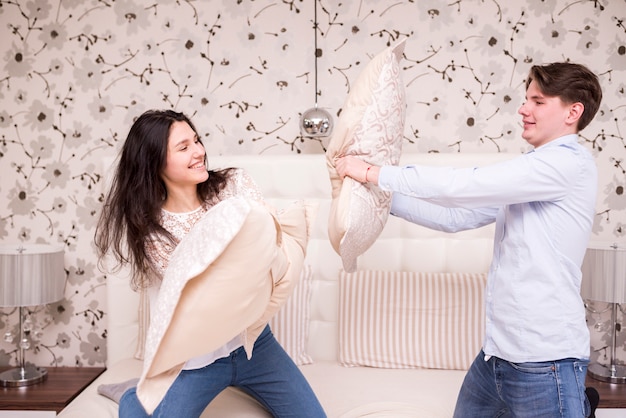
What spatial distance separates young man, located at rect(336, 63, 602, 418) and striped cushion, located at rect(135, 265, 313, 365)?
116cm

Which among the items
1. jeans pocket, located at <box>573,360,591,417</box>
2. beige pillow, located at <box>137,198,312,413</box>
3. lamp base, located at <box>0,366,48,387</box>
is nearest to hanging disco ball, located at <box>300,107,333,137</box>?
beige pillow, located at <box>137,198,312,413</box>

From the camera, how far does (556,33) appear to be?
286 centimetres

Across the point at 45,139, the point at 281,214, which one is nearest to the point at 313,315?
the point at 281,214

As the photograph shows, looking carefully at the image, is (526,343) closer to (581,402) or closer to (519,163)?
A: (581,402)

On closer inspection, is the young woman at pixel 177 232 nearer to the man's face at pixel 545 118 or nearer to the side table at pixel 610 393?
the man's face at pixel 545 118

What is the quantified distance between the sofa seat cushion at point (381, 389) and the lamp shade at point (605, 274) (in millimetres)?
687

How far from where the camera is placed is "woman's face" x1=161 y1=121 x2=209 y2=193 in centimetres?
188

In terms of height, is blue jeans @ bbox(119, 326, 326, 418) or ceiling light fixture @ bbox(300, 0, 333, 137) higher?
ceiling light fixture @ bbox(300, 0, 333, 137)

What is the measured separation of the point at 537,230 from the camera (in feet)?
5.13

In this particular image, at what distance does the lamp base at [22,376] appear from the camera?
271 cm

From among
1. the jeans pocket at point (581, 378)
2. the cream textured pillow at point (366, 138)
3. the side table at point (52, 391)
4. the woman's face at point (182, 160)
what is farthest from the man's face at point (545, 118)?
the side table at point (52, 391)

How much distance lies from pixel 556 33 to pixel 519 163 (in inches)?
64.4

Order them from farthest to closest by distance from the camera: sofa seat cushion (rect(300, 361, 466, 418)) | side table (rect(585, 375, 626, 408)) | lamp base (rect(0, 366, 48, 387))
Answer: lamp base (rect(0, 366, 48, 387))
side table (rect(585, 375, 626, 408))
sofa seat cushion (rect(300, 361, 466, 418))

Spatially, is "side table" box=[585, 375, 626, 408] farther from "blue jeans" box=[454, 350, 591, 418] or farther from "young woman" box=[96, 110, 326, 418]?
"young woman" box=[96, 110, 326, 418]
